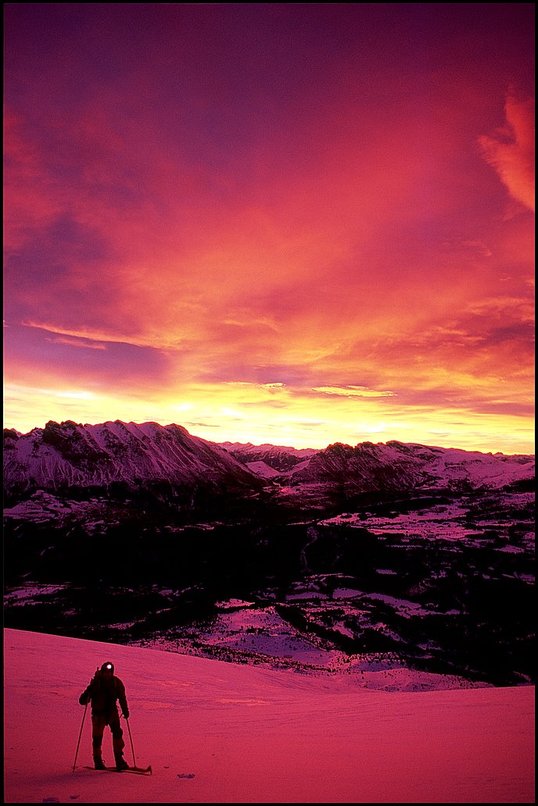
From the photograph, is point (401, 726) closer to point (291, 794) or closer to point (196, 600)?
point (291, 794)

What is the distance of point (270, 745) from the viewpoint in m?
9.36

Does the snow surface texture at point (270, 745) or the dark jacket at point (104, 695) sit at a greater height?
the dark jacket at point (104, 695)

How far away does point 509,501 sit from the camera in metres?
159

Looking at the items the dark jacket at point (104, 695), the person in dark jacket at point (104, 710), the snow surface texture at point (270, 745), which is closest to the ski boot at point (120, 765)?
the person in dark jacket at point (104, 710)

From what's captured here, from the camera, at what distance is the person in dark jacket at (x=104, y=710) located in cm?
816

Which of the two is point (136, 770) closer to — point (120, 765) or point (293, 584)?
point (120, 765)

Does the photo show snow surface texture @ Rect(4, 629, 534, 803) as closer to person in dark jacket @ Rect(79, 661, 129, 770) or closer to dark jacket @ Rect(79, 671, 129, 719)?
person in dark jacket @ Rect(79, 661, 129, 770)

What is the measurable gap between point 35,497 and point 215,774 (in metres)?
169

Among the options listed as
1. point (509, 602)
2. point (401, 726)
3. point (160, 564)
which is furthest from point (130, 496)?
point (401, 726)

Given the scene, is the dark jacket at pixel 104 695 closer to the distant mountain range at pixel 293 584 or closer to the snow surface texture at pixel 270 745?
the snow surface texture at pixel 270 745

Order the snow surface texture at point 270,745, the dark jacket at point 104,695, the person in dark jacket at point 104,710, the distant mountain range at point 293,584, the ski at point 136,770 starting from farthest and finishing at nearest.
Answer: the distant mountain range at point 293,584 < the dark jacket at point 104,695 < the person in dark jacket at point 104,710 < the ski at point 136,770 < the snow surface texture at point 270,745

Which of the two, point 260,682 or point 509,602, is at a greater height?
point 260,682

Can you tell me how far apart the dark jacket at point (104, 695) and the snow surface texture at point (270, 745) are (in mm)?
872

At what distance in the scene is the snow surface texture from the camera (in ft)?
21.3
